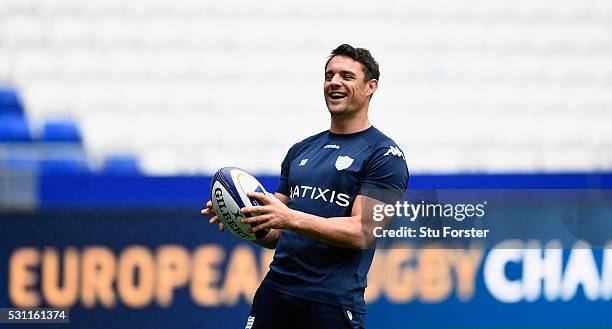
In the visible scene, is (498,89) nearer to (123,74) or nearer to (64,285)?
(123,74)

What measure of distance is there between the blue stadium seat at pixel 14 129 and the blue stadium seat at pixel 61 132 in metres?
0.07

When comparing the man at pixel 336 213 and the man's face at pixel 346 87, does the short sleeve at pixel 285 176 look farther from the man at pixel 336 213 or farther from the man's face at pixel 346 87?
the man's face at pixel 346 87

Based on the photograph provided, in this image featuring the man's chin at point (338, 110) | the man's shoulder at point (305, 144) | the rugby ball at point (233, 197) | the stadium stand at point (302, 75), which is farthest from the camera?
the stadium stand at point (302, 75)

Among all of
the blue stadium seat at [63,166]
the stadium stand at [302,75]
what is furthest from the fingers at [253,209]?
the blue stadium seat at [63,166]

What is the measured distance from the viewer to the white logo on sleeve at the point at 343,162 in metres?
3.08

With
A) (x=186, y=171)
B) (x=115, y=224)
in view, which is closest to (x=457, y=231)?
(x=186, y=171)

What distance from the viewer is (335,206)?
10.0 feet

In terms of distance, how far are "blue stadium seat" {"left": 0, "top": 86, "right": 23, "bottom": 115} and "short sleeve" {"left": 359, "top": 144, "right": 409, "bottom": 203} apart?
175 centimetres

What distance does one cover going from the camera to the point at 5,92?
13.4 ft

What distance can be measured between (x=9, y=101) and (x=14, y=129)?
129mm

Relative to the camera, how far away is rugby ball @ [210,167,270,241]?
2.99 meters

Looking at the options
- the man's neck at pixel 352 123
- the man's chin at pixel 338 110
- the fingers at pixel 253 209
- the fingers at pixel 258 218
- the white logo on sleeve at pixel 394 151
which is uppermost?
the man's chin at pixel 338 110

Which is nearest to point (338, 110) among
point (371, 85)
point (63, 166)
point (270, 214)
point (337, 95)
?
point (337, 95)

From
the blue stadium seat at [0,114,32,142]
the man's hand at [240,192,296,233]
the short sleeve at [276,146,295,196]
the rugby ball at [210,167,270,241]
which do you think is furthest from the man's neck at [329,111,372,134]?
the blue stadium seat at [0,114,32,142]
